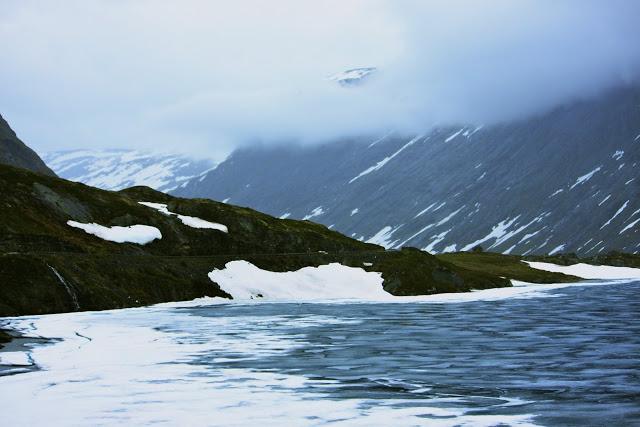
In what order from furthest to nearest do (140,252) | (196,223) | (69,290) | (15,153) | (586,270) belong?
(586,270) < (15,153) < (196,223) < (140,252) < (69,290)

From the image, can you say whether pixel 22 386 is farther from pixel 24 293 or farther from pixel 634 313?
pixel 634 313

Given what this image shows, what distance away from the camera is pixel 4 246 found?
63312 millimetres

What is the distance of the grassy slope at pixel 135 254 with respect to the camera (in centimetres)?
5656

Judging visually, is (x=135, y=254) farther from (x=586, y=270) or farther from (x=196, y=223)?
(x=586, y=270)

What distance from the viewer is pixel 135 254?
74625 millimetres

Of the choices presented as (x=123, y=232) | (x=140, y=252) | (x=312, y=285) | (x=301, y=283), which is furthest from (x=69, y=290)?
(x=312, y=285)

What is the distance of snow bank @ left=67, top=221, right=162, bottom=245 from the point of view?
252 feet

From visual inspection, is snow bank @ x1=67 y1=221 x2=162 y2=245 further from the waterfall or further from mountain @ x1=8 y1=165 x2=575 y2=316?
the waterfall

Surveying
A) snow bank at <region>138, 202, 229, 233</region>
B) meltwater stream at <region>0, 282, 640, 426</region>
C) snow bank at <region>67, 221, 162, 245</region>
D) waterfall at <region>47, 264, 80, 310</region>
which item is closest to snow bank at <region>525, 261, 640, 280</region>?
snow bank at <region>138, 202, 229, 233</region>

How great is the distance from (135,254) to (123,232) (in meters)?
5.12

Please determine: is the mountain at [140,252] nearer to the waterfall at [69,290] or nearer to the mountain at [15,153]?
the waterfall at [69,290]

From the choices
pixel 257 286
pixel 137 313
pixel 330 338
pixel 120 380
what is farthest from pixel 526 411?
pixel 257 286

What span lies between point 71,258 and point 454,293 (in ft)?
138

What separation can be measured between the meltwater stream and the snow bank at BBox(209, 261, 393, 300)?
1103 inches
